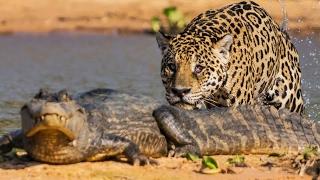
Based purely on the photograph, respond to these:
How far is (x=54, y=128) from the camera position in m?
8.44

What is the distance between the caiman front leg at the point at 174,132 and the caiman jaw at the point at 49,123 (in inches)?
53.1

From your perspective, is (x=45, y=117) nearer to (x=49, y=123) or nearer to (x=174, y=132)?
(x=49, y=123)

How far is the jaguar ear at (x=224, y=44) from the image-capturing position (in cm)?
1136

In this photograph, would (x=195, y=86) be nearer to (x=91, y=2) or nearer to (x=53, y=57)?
(x=53, y=57)

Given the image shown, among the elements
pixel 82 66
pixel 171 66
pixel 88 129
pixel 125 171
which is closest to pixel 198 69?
pixel 171 66

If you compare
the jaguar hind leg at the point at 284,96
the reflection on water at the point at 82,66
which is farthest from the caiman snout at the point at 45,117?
the jaguar hind leg at the point at 284,96

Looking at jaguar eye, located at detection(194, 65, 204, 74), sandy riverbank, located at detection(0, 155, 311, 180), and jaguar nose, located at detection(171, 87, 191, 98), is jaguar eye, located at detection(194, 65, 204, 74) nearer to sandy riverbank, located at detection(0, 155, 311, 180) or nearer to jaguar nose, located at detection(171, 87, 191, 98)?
jaguar nose, located at detection(171, 87, 191, 98)

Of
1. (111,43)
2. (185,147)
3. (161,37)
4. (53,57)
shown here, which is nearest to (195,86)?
(161,37)

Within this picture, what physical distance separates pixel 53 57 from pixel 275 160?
13208mm

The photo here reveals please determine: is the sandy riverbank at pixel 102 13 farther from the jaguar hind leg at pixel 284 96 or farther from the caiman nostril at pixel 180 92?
the caiman nostril at pixel 180 92

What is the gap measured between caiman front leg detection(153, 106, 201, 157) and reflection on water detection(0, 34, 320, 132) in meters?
2.62

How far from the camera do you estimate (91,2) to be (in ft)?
96.3

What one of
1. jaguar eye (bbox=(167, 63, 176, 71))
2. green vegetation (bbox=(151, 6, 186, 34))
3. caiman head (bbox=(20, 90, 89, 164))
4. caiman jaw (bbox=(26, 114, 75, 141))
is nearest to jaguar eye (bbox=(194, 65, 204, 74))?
jaguar eye (bbox=(167, 63, 176, 71))

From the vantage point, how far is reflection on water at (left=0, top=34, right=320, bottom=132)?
15570mm
